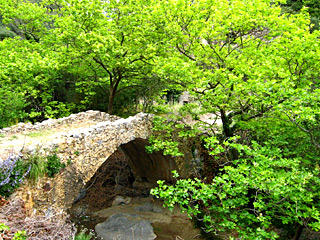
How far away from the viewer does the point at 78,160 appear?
694cm

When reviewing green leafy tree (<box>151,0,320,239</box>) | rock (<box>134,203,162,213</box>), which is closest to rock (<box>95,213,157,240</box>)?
rock (<box>134,203,162,213</box>)

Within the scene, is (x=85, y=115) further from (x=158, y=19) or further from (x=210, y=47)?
(x=210, y=47)

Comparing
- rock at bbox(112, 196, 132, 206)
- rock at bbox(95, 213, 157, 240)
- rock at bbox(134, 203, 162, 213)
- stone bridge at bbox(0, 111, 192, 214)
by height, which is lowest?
rock at bbox(112, 196, 132, 206)

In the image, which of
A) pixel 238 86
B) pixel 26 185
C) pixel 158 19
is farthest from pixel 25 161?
pixel 158 19

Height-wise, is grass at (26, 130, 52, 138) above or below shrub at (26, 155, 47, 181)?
below

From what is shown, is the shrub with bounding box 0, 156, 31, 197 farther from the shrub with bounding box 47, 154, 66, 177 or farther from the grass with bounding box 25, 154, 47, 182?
the shrub with bounding box 47, 154, 66, 177

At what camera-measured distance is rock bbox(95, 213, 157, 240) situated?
10898 mm

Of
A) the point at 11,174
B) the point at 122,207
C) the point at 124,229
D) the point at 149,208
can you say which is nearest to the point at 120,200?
the point at 122,207

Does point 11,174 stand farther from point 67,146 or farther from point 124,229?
point 124,229

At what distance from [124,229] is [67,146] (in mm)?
6177

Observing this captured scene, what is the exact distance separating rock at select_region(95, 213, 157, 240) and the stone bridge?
167 inches

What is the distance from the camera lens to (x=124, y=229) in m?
11.2

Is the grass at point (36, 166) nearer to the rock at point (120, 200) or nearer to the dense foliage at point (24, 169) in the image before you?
the dense foliage at point (24, 169)

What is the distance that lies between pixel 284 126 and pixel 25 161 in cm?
738
